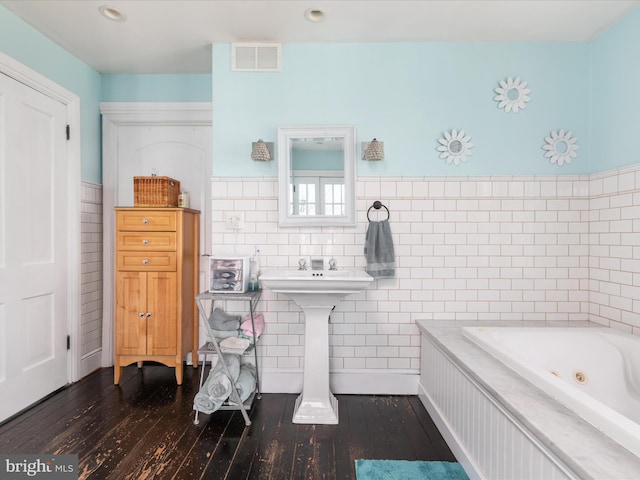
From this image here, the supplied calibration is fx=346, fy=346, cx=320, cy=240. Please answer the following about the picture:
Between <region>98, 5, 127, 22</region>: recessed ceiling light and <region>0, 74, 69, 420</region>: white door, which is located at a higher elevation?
<region>98, 5, 127, 22</region>: recessed ceiling light

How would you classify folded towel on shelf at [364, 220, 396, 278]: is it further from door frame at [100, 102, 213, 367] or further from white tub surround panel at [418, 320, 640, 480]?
door frame at [100, 102, 213, 367]

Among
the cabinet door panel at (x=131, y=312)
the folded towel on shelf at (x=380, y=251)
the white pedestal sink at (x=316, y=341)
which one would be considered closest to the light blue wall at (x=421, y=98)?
the folded towel on shelf at (x=380, y=251)

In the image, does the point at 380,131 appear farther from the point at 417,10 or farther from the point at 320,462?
the point at 320,462

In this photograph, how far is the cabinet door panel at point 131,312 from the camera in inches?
103

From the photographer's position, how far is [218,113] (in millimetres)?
2549

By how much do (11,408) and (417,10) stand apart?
11.7ft

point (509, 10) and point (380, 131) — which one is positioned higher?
point (509, 10)

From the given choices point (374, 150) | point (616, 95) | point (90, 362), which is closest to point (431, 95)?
point (374, 150)

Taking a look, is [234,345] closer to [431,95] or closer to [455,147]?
[455,147]

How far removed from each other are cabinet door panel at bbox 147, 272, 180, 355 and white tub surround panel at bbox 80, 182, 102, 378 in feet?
2.15

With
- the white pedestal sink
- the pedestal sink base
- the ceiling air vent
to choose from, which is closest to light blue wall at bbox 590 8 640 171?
the white pedestal sink

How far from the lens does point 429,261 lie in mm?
2535

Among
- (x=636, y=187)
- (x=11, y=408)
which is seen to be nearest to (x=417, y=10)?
(x=636, y=187)

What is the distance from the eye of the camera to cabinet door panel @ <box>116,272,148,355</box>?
2627mm
